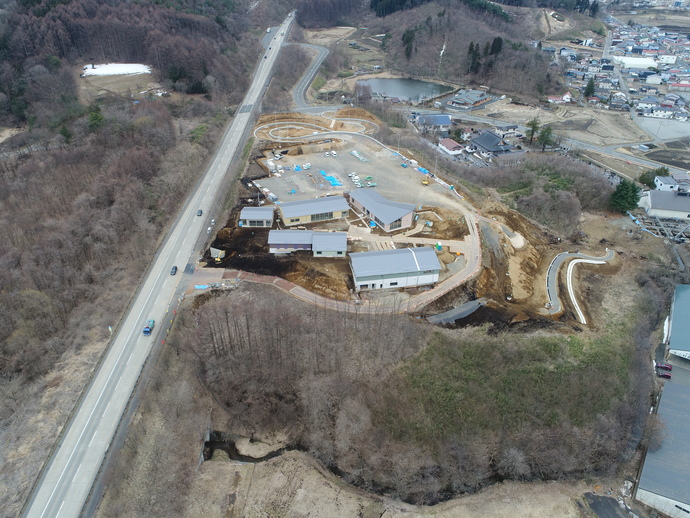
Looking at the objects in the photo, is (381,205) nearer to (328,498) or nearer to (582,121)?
(328,498)

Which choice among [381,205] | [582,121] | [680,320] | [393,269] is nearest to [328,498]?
[393,269]

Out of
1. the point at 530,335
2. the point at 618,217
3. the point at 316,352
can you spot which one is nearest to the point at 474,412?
the point at 530,335

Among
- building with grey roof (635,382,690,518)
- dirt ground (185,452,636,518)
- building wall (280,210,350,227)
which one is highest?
building wall (280,210,350,227)

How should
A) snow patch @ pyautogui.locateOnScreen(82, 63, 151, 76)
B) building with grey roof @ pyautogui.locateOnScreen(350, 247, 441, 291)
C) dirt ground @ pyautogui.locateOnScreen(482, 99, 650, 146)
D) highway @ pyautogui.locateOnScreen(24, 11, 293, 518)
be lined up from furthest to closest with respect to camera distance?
dirt ground @ pyautogui.locateOnScreen(482, 99, 650, 146) → snow patch @ pyautogui.locateOnScreen(82, 63, 151, 76) → building with grey roof @ pyautogui.locateOnScreen(350, 247, 441, 291) → highway @ pyautogui.locateOnScreen(24, 11, 293, 518)

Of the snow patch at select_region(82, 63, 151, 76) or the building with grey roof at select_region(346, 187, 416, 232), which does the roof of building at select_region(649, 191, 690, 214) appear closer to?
the building with grey roof at select_region(346, 187, 416, 232)

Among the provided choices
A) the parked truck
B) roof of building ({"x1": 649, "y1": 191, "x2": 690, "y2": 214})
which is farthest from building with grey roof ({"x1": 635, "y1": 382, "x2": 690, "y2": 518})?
the parked truck

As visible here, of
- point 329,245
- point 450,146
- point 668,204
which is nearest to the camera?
point 329,245

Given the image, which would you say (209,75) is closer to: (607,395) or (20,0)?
(20,0)

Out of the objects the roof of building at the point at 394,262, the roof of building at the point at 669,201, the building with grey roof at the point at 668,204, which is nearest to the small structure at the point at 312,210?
the roof of building at the point at 394,262
